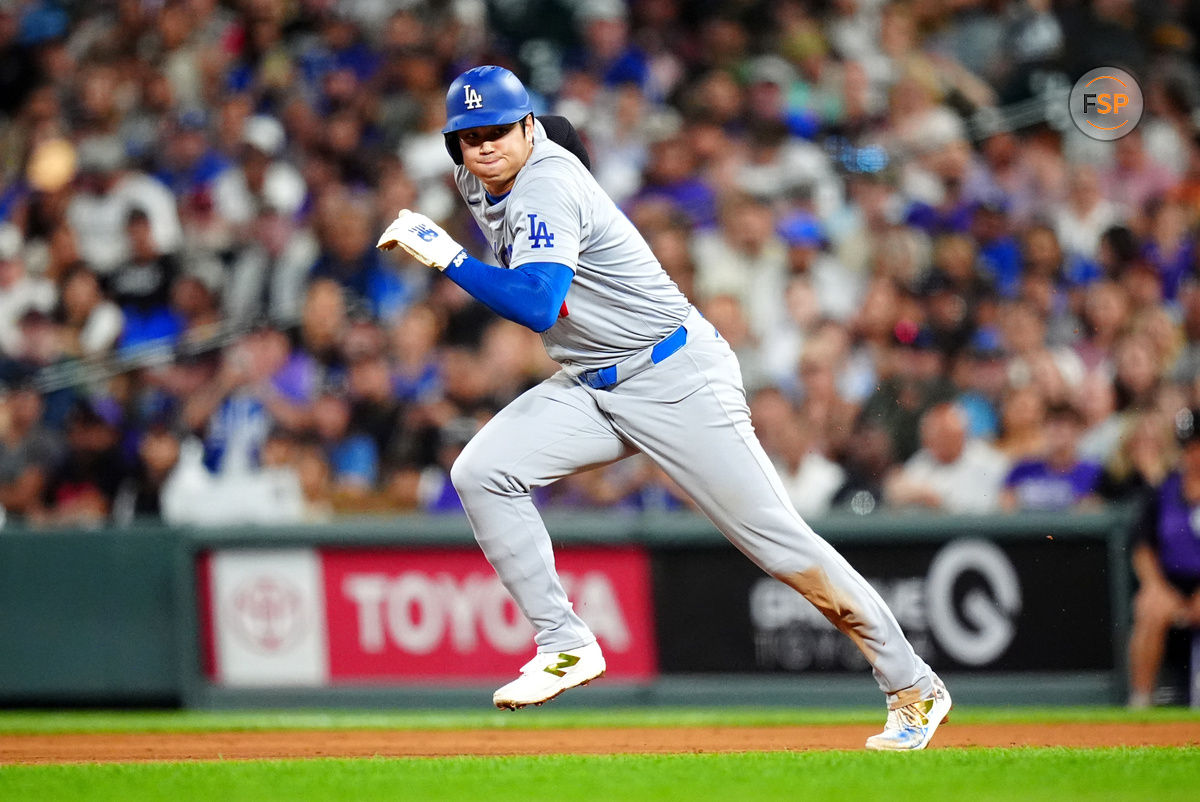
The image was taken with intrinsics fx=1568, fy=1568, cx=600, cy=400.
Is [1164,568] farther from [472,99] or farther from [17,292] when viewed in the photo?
[17,292]

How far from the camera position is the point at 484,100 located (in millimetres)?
4855

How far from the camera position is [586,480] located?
28.8 ft

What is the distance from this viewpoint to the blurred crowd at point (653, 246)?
8352 mm

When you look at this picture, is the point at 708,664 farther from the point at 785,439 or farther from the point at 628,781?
the point at 628,781

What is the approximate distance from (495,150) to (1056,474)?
4209 millimetres

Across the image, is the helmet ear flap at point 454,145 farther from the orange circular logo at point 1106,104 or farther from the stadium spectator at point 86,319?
the stadium spectator at point 86,319

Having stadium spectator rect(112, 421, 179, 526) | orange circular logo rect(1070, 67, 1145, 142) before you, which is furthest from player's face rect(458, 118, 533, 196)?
orange circular logo rect(1070, 67, 1145, 142)

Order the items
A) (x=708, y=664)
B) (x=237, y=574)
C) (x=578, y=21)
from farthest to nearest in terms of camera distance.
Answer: (x=578, y=21)
(x=237, y=574)
(x=708, y=664)

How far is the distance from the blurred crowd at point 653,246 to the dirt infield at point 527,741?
158 centimetres

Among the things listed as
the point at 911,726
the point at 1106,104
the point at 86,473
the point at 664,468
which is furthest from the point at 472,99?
the point at 1106,104

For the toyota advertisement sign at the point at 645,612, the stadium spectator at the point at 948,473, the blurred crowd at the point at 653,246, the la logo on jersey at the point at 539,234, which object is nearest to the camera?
the la logo on jersey at the point at 539,234

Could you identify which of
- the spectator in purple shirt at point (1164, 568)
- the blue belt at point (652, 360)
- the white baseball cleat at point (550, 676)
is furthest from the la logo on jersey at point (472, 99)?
the spectator in purple shirt at point (1164, 568)

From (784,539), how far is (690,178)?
5268 mm

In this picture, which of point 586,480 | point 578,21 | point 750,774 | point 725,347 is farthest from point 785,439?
point 578,21
